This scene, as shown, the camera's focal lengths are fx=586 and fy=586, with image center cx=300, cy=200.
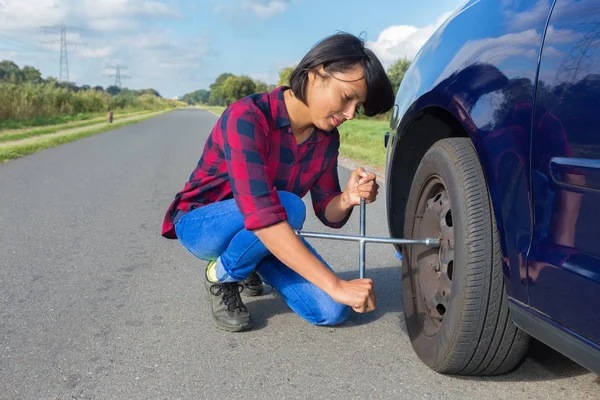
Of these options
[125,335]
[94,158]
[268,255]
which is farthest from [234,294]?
[94,158]

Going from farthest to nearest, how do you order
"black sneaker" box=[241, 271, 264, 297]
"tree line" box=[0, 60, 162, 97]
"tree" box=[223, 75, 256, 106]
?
"tree" box=[223, 75, 256, 106]
"tree line" box=[0, 60, 162, 97]
"black sneaker" box=[241, 271, 264, 297]

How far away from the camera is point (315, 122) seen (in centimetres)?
220

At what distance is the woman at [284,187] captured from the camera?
6.51 feet

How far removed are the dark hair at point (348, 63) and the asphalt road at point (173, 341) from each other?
3.18 feet

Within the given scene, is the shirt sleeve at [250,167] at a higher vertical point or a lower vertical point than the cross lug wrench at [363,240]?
higher

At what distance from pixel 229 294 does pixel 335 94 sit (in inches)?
39.7

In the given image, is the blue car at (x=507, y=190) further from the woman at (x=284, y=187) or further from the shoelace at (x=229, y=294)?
the shoelace at (x=229, y=294)

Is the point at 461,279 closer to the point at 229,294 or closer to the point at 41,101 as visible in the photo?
the point at 229,294

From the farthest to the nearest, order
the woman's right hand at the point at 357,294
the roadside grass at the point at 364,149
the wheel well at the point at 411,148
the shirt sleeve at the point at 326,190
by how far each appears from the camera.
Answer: the roadside grass at the point at 364,149 → the shirt sleeve at the point at 326,190 → the wheel well at the point at 411,148 → the woman's right hand at the point at 357,294

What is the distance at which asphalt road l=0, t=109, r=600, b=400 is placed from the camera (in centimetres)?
192

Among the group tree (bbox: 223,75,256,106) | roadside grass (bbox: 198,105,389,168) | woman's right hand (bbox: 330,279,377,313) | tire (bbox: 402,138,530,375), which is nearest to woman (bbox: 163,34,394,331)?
woman's right hand (bbox: 330,279,377,313)

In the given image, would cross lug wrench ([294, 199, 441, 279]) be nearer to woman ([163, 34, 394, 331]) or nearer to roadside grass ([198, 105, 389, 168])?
woman ([163, 34, 394, 331])

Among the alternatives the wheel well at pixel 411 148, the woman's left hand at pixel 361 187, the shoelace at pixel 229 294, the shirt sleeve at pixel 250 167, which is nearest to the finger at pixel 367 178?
the woman's left hand at pixel 361 187

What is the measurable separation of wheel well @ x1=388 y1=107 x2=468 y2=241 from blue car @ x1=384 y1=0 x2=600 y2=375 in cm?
2
